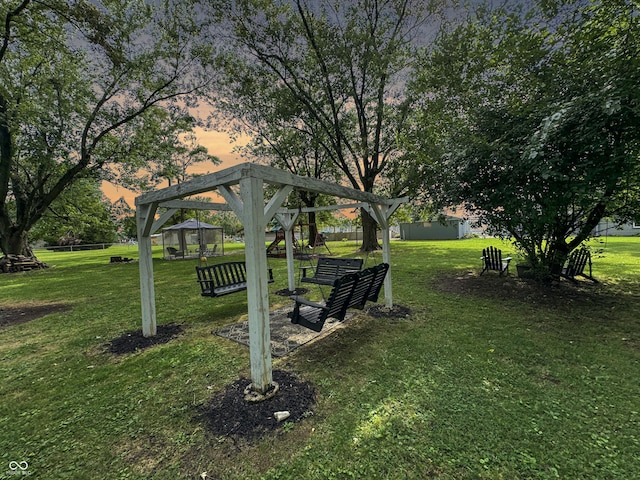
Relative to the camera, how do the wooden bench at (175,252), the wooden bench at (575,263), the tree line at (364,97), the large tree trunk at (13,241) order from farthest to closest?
the wooden bench at (175,252), the large tree trunk at (13,241), the wooden bench at (575,263), the tree line at (364,97)

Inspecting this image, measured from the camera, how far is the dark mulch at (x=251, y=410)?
2484mm

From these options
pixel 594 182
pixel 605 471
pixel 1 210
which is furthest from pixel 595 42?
pixel 1 210

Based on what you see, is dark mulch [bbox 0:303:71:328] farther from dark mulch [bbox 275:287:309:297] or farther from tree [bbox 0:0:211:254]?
tree [bbox 0:0:211:254]

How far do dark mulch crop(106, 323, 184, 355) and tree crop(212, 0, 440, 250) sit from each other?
41.4 feet


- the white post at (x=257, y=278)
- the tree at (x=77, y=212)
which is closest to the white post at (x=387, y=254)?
the white post at (x=257, y=278)

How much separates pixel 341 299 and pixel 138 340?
345cm

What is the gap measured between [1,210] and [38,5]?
32.8ft

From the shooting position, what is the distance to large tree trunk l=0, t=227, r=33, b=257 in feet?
48.6

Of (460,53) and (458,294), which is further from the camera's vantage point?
(460,53)

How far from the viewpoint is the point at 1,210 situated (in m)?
14.3

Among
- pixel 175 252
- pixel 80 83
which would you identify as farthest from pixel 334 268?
pixel 80 83

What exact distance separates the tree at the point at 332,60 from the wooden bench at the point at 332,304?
12183 millimetres

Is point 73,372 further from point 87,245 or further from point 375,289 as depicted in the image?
point 87,245

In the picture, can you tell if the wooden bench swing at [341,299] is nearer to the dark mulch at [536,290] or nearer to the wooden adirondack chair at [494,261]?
the dark mulch at [536,290]
